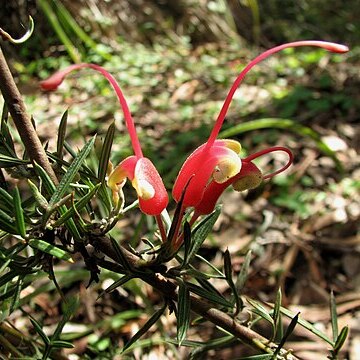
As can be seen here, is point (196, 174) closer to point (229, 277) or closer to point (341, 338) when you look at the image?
point (229, 277)

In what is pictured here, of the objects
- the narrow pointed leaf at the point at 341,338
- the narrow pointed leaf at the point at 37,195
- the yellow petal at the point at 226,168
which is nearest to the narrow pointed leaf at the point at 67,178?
the narrow pointed leaf at the point at 37,195

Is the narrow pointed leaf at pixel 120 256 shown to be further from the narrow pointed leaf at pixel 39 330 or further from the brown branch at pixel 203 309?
the narrow pointed leaf at pixel 39 330

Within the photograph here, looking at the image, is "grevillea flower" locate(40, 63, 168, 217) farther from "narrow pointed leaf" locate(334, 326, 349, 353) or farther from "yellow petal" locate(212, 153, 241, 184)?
"narrow pointed leaf" locate(334, 326, 349, 353)

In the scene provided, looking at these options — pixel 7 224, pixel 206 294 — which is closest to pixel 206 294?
pixel 206 294

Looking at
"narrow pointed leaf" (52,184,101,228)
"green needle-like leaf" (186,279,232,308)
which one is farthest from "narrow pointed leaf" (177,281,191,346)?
"narrow pointed leaf" (52,184,101,228)

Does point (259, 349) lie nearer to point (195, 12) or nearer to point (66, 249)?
point (66, 249)

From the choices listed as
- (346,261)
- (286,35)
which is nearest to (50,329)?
(346,261)
